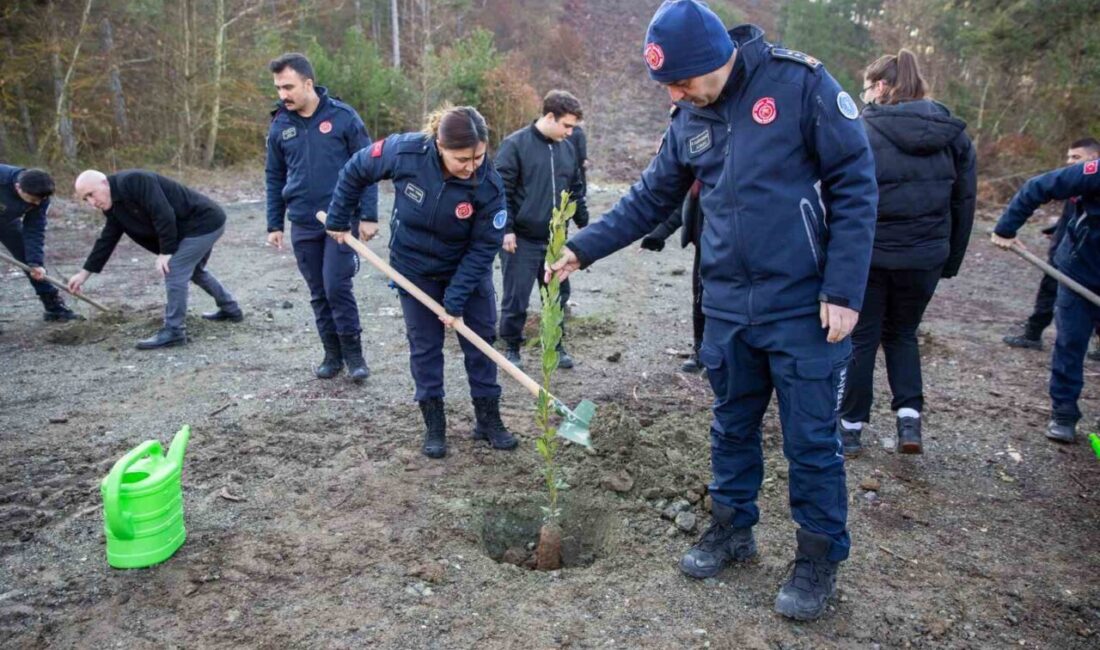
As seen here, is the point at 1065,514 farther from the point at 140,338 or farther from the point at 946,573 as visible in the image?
the point at 140,338

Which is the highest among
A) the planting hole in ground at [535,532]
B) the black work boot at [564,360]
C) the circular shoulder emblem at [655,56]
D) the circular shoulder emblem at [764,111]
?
the circular shoulder emblem at [655,56]

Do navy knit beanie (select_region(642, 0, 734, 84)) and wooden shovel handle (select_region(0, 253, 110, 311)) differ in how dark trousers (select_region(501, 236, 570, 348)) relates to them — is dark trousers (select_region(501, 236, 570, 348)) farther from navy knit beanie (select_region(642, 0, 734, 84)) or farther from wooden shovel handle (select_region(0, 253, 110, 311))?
wooden shovel handle (select_region(0, 253, 110, 311))

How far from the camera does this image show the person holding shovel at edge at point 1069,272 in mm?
4363

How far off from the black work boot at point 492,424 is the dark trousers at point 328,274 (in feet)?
4.67

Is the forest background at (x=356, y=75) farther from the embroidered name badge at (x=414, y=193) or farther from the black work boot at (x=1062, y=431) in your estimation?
the embroidered name badge at (x=414, y=193)

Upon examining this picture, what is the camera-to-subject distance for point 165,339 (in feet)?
20.6

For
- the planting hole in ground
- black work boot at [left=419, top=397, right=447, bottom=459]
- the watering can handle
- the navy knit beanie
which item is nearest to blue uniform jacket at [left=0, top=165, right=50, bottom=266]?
black work boot at [left=419, top=397, right=447, bottom=459]

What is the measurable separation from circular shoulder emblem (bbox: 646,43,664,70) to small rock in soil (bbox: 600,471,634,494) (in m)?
2.16

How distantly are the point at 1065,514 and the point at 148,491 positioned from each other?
436 centimetres

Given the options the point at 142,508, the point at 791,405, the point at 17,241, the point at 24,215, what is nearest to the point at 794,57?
the point at 791,405

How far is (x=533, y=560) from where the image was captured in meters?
3.55

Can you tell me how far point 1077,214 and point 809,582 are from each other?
3241 millimetres

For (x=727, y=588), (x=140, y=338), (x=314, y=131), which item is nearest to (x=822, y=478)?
(x=727, y=588)

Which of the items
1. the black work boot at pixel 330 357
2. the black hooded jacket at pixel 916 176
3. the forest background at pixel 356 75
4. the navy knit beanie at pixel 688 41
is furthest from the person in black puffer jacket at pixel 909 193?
the forest background at pixel 356 75
